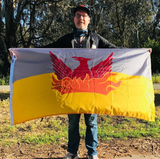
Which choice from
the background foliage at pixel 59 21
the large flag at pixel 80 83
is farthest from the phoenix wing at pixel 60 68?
the background foliage at pixel 59 21

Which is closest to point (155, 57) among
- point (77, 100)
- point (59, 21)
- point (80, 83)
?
point (59, 21)

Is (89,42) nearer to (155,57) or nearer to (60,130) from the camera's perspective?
(60,130)

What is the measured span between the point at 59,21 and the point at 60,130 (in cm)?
1318

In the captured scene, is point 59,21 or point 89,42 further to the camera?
point 59,21

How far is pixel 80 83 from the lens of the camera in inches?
106

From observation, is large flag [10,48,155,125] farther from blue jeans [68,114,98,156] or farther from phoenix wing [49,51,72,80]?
blue jeans [68,114,98,156]

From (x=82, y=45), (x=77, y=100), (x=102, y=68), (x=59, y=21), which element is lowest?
(x=77, y=100)

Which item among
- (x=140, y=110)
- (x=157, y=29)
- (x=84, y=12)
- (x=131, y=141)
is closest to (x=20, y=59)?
(x=84, y=12)

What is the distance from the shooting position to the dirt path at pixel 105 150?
300 centimetres

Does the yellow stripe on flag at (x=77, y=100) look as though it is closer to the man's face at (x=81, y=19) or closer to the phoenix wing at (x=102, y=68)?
the phoenix wing at (x=102, y=68)

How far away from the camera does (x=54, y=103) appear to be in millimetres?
2611

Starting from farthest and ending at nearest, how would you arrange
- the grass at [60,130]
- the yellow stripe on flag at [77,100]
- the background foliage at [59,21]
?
1. the background foliage at [59,21]
2. the grass at [60,130]
3. the yellow stripe on flag at [77,100]

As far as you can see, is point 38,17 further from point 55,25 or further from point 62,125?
point 62,125

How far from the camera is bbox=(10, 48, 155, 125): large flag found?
2.62 metres
